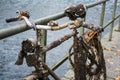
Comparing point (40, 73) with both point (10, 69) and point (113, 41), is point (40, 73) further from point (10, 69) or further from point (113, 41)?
point (10, 69)

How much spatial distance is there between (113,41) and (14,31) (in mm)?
4160

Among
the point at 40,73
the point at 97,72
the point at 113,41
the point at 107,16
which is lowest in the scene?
the point at 107,16

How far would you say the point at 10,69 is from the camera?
24.9 ft

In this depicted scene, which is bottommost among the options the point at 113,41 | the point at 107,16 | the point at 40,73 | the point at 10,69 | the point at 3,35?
the point at 107,16

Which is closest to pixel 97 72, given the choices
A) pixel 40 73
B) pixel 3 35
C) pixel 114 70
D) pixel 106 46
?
pixel 40 73

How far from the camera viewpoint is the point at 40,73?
6.10 feet

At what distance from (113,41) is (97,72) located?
10.7ft

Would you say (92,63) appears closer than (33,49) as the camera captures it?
No

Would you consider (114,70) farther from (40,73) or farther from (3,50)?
(3,50)

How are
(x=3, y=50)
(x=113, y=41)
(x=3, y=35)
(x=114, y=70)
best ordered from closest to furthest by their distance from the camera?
(x=3, y=35) < (x=114, y=70) < (x=113, y=41) < (x=3, y=50)

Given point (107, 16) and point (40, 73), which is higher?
point (40, 73)

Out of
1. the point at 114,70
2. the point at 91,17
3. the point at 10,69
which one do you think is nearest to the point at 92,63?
the point at 114,70

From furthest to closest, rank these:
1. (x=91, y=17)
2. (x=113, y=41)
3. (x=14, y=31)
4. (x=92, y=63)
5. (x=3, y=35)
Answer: (x=91, y=17) → (x=113, y=41) → (x=92, y=63) → (x=14, y=31) → (x=3, y=35)

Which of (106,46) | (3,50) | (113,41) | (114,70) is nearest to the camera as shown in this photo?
(114,70)
